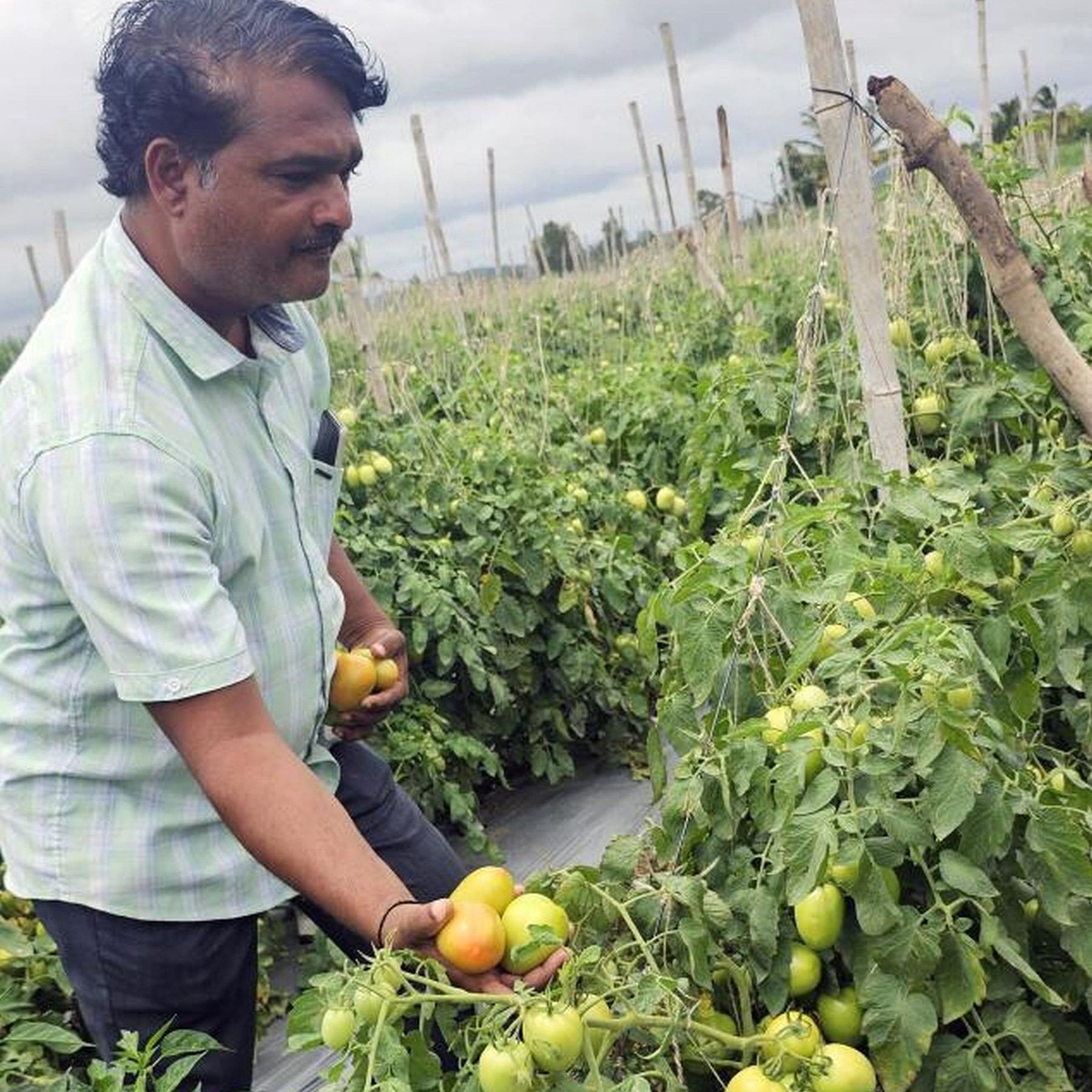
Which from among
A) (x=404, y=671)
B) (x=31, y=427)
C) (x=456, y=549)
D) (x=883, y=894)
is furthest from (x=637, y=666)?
(x=31, y=427)

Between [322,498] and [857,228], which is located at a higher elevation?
[857,228]

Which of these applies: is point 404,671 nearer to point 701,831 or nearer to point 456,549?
point 701,831

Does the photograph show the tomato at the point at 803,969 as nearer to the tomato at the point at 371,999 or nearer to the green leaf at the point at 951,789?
the green leaf at the point at 951,789

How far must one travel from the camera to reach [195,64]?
1.28 metres

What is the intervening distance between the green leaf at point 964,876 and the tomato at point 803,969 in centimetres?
18

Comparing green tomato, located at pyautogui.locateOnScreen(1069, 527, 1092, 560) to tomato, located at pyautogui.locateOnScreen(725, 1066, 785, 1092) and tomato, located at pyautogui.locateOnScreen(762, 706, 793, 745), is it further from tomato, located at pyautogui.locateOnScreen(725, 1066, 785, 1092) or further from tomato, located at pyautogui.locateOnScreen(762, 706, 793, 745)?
tomato, located at pyautogui.locateOnScreen(725, 1066, 785, 1092)

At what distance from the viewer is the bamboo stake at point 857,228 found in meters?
2.03

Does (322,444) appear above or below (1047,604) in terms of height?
above

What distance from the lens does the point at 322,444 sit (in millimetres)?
1812

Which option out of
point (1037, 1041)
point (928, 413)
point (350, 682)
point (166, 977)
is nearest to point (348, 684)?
point (350, 682)

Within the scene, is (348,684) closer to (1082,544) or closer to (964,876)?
(964,876)

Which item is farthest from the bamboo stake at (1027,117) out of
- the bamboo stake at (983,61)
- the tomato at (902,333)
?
the tomato at (902,333)

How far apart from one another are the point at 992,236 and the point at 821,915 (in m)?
1.17

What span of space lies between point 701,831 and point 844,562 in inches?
17.8
